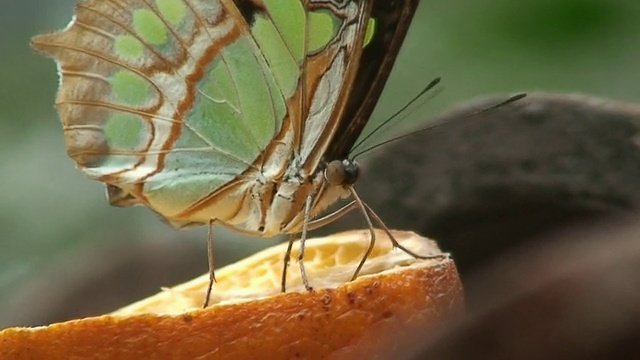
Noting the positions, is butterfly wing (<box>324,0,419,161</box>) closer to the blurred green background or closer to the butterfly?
the butterfly

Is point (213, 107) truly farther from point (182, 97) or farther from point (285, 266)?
point (285, 266)

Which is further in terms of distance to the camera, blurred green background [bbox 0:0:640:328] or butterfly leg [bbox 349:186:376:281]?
blurred green background [bbox 0:0:640:328]

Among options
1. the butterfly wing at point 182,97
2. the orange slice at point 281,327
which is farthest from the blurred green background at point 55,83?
the orange slice at point 281,327

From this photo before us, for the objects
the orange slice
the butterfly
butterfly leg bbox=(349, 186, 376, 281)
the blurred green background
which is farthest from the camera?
the blurred green background

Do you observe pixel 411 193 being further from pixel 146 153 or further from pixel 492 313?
pixel 492 313

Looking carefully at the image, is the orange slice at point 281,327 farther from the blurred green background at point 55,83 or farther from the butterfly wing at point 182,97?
the blurred green background at point 55,83

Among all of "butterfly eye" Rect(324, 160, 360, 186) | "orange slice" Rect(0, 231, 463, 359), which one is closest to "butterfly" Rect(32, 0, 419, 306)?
"butterfly eye" Rect(324, 160, 360, 186)
